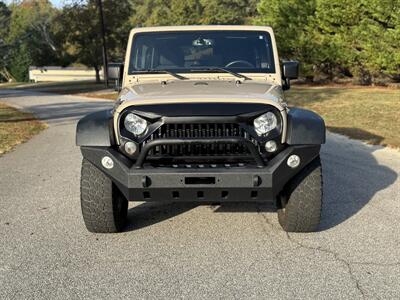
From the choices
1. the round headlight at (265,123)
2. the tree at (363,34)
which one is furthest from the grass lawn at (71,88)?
the round headlight at (265,123)

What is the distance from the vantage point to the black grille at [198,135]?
4.07 m

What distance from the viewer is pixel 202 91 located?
14.5ft

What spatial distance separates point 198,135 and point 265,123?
0.55 metres

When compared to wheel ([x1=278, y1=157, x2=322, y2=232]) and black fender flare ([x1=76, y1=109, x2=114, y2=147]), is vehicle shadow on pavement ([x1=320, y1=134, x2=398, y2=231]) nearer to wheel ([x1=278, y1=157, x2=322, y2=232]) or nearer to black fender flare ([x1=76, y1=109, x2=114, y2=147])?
wheel ([x1=278, y1=157, x2=322, y2=232])

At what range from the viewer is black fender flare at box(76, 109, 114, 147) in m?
4.14

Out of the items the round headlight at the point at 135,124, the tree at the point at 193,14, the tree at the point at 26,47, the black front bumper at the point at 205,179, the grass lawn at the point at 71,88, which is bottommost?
the tree at the point at 26,47

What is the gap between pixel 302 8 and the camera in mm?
26141

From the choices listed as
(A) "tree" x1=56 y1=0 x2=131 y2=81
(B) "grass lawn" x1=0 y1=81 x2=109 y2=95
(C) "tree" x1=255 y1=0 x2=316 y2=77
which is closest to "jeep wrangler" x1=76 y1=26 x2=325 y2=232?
(C) "tree" x1=255 y1=0 x2=316 y2=77

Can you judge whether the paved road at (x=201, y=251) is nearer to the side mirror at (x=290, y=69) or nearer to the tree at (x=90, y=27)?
the side mirror at (x=290, y=69)

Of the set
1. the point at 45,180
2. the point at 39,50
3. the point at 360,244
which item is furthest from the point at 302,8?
the point at 39,50

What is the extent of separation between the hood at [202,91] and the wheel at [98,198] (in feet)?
2.24

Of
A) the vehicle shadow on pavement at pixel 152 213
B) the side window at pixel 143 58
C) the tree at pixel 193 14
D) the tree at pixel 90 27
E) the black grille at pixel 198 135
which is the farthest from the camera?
the tree at pixel 193 14

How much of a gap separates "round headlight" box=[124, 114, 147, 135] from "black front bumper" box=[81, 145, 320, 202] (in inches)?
9.0

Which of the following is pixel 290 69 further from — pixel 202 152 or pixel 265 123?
pixel 202 152
